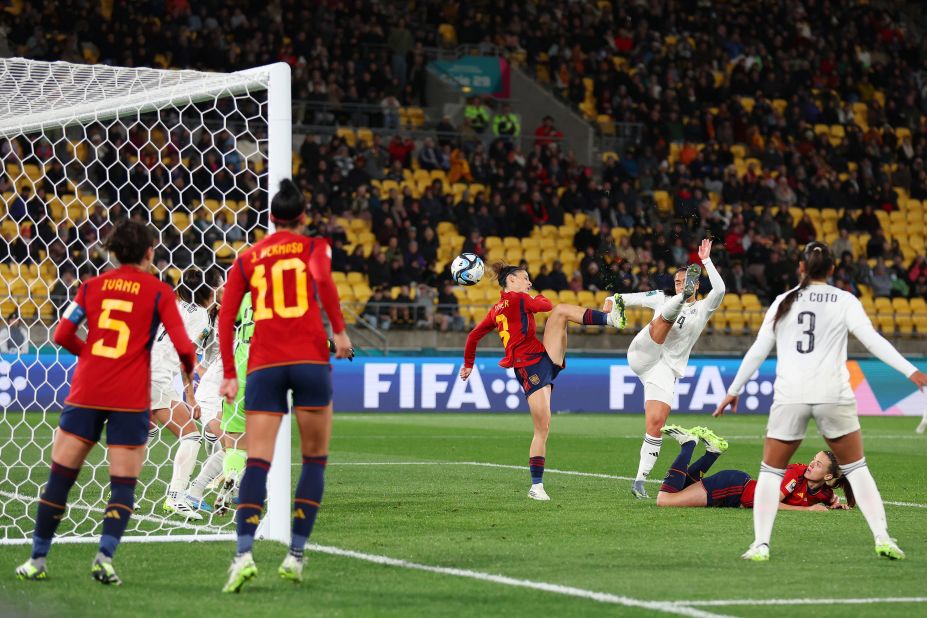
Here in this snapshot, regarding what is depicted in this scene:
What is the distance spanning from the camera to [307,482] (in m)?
7.21

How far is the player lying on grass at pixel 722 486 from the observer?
11031 mm

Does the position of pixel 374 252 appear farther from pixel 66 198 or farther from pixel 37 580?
pixel 37 580

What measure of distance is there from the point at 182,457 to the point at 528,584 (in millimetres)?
4192

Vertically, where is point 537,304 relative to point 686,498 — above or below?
above

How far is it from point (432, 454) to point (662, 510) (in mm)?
6291

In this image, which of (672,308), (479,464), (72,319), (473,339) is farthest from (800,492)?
(72,319)

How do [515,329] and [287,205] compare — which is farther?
[515,329]

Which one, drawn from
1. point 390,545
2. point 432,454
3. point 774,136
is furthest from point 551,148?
point 390,545

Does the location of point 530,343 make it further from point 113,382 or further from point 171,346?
point 113,382

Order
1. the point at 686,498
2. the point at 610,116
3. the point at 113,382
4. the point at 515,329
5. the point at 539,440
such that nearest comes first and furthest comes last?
1. the point at 113,382
2. the point at 686,498
3. the point at 539,440
4. the point at 515,329
5. the point at 610,116

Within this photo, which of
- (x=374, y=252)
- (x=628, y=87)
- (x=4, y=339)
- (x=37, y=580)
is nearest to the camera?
(x=37, y=580)

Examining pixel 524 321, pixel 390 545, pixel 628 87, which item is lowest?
pixel 390 545

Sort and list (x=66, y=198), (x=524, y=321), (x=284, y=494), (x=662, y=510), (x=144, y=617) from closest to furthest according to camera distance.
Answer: (x=144, y=617)
(x=284, y=494)
(x=662, y=510)
(x=524, y=321)
(x=66, y=198)

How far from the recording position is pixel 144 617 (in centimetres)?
628
